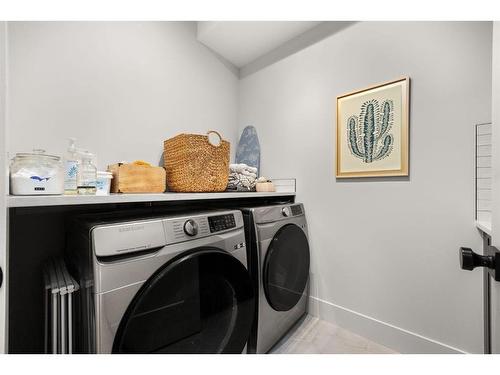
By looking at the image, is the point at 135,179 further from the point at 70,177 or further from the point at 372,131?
the point at 372,131

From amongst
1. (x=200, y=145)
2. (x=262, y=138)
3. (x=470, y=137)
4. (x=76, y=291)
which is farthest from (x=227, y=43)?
(x=76, y=291)

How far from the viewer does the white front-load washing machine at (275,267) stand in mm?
1074

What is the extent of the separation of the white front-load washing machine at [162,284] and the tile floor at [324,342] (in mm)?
455

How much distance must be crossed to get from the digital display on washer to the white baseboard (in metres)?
0.98

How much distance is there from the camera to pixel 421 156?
3.69 feet

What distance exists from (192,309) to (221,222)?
334 millimetres

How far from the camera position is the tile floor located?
1.19 meters

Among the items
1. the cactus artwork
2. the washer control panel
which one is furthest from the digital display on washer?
the cactus artwork

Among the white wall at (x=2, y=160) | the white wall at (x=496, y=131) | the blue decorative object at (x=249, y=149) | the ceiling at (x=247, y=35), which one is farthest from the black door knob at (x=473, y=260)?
the ceiling at (x=247, y=35)

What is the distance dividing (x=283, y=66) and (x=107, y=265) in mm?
1689

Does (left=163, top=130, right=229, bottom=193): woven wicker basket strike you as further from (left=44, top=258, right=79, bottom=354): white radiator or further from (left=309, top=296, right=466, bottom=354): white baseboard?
(left=309, top=296, right=466, bottom=354): white baseboard

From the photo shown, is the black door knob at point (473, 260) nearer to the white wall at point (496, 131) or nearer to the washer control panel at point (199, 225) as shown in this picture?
the white wall at point (496, 131)

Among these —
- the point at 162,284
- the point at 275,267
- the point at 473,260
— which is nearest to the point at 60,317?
the point at 162,284

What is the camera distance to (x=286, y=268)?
4.12 ft
